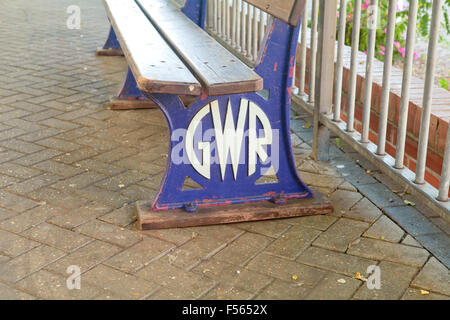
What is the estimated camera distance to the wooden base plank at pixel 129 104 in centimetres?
464

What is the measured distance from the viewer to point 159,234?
2.89 meters

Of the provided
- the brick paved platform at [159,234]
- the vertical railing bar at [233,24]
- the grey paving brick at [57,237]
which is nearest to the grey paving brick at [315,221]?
the brick paved platform at [159,234]

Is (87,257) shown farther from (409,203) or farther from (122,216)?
(409,203)

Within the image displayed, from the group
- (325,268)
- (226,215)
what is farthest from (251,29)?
(325,268)

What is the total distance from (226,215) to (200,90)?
0.66 m

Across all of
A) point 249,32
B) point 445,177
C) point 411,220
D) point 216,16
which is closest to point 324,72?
point 411,220

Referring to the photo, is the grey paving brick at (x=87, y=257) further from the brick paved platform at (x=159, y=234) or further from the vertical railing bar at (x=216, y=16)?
the vertical railing bar at (x=216, y=16)

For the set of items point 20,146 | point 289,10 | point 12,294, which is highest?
point 289,10

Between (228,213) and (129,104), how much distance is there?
194 cm

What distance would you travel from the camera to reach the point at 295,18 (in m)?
2.84

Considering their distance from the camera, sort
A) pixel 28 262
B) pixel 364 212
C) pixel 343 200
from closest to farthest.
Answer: pixel 28 262 → pixel 364 212 → pixel 343 200

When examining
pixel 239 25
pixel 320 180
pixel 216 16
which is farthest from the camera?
pixel 216 16
